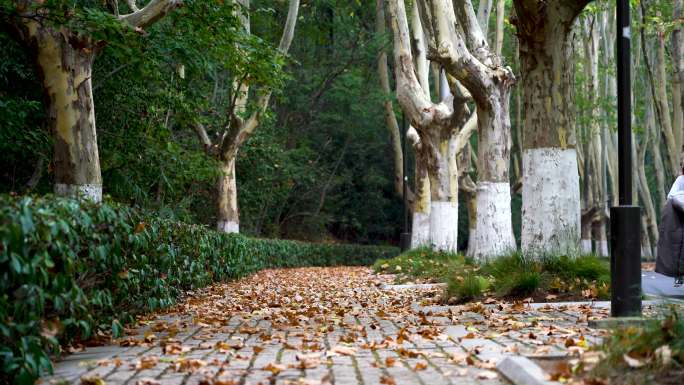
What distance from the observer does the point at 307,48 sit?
4175cm

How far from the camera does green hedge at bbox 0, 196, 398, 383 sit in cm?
512

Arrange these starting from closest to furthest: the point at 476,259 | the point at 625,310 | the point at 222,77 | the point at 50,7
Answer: the point at 625,310
the point at 50,7
the point at 476,259
the point at 222,77

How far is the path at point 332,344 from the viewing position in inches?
225

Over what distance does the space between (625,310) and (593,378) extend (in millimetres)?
3051

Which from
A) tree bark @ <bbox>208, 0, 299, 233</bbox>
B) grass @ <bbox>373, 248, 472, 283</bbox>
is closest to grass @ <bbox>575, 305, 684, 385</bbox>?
grass @ <bbox>373, 248, 472, 283</bbox>

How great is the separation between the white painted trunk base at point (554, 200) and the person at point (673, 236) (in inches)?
48.0

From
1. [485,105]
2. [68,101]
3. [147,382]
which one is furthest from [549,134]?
[147,382]

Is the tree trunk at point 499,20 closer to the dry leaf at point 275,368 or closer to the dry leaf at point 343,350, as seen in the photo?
the dry leaf at point 343,350

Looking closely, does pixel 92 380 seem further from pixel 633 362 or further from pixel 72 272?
pixel 633 362

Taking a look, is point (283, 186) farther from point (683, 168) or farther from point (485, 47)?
point (683, 168)

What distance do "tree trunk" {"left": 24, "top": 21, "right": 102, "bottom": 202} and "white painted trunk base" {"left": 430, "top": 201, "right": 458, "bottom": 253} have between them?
11731 millimetres

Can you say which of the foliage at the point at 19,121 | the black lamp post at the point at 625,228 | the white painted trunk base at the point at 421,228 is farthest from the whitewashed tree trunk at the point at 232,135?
the black lamp post at the point at 625,228

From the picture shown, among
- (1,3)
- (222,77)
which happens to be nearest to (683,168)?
(1,3)

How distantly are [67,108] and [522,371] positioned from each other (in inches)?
351
